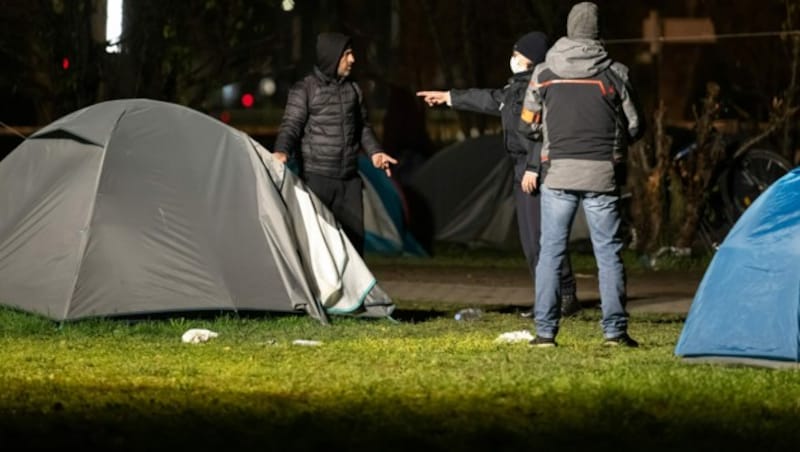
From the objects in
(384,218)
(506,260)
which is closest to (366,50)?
(384,218)

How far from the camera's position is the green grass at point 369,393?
813 cm

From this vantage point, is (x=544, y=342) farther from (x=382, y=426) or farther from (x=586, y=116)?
(x=382, y=426)

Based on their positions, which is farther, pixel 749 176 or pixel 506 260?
pixel 506 260

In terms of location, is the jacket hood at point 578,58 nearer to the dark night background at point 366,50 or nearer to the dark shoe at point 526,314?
the dark shoe at point 526,314

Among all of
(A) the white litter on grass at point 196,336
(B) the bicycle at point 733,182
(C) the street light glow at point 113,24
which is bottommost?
(B) the bicycle at point 733,182

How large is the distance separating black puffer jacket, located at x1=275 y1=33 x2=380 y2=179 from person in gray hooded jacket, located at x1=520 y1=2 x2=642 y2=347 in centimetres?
239

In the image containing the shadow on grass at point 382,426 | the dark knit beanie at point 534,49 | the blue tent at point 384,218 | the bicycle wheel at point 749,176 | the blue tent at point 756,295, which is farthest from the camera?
the blue tent at point 384,218

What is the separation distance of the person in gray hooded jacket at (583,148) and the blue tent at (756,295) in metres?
0.75

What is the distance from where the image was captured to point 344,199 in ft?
44.6

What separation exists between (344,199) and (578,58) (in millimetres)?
2980

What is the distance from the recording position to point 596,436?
26.9ft

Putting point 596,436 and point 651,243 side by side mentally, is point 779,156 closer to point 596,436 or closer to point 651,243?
point 651,243

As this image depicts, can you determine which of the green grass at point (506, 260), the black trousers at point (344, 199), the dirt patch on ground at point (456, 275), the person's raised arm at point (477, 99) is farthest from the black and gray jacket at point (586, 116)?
the green grass at point (506, 260)

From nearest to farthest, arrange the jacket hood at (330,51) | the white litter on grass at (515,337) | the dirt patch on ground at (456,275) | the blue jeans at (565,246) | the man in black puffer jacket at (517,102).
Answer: the blue jeans at (565,246), the white litter on grass at (515,337), the man in black puffer jacket at (517,102), the jacket hood at (330,51), the dirt patch on ground at (456,275)
